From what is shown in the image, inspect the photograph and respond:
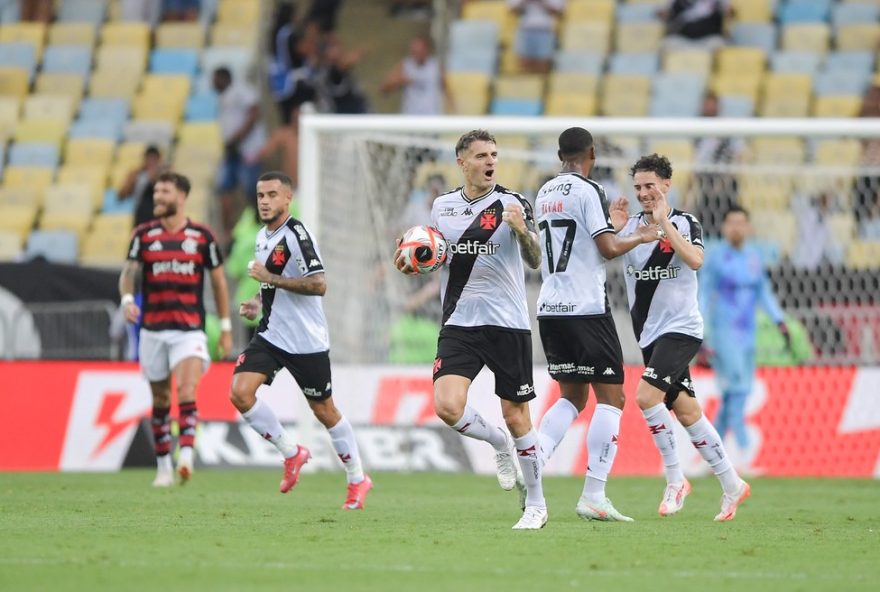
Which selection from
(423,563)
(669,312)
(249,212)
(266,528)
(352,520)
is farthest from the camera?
(249,212)

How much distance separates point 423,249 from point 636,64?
46.5 ft

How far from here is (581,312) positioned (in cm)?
1041

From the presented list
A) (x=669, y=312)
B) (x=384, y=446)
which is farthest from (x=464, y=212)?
(x=384, y=446)

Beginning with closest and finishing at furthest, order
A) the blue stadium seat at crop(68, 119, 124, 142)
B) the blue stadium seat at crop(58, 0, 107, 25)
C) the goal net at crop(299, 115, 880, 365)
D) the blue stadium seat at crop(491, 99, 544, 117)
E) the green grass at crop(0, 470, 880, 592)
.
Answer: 1. the green grass at crop(0, 470, 880, 592)
2. the goal net at crop(299, 115, 880, 365)
3. the blue stadium seat at crop(491, 99, 544, 117)
4. the blue stadium seat at crop(68, 119, 124, 142)
5. the blue stadium seat at crop(58, 0, 107, 25)

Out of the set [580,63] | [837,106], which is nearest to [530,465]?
[837,106]

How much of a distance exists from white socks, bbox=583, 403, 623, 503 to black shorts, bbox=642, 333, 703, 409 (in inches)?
21.1

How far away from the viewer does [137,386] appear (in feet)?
56.5

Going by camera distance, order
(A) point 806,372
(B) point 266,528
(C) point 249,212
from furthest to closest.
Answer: (C) point 249,212, (A) point 806,372, (B) point 266,528

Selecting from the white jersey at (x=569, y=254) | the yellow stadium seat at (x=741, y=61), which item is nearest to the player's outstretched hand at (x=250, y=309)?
the white jersey at (x=569, y=254)

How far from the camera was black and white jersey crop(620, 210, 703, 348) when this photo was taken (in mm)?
11062

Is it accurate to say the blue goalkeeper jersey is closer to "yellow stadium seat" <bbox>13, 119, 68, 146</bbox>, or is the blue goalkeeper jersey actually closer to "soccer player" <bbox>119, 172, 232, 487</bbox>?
"soccer player" <bbox>119, 172, 232, 487</bbox>

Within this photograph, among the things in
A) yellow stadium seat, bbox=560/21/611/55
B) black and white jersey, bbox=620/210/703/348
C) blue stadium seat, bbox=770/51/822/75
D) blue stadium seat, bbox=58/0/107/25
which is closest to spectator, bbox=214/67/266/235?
blue stadium seat, bbox=58/0/107/25

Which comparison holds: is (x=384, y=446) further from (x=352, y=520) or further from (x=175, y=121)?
(x=175, y=121)

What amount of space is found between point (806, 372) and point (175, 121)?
36.4 ft
